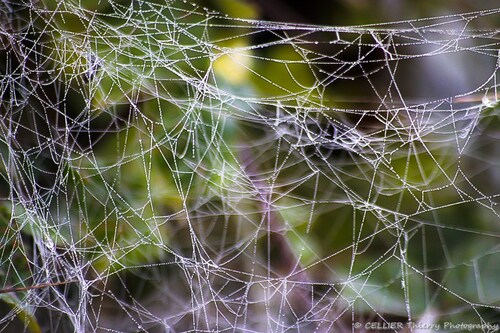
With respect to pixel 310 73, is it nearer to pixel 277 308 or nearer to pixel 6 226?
pixel 277 308

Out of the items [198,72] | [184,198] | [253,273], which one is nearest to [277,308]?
[253,273]

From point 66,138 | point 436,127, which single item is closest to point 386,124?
point 436,127

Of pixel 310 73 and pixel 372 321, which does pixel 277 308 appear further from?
pixel 310 73

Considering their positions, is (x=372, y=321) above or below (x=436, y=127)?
below

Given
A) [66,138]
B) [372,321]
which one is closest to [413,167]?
[372,321]

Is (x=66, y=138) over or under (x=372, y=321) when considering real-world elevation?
over
